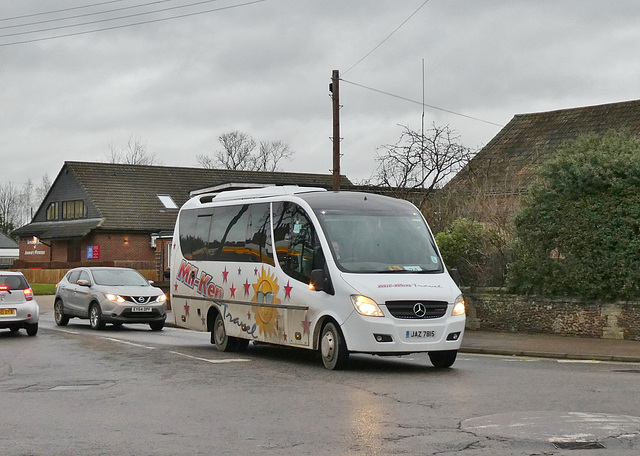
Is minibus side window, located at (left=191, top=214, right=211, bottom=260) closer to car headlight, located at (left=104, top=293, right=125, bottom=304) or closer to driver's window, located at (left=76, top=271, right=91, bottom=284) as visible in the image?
car headlight, located at (left=104, top=293, right=125, bottom=304)

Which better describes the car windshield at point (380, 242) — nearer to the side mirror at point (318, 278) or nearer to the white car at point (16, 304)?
the side mirror at point (318, 278)

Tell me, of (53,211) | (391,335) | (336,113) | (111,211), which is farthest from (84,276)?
(53,211)

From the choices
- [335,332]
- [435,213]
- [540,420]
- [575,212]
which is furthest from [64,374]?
[435,213]

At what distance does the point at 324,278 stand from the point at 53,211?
191 feet

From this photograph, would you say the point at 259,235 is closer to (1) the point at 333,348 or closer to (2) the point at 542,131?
(1) the point at 333,348

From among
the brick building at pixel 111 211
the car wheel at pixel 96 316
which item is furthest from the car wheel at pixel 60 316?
the brick building at pixel 111 211

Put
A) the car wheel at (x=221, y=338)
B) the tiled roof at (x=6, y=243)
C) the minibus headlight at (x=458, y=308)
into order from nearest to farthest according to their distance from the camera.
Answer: the minibus headlight at (x=458, y=308) < the car wheel at (x=221, y=338) < the tiled roof at (x=6, y=243)

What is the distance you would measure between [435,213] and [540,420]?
18852 millimetres

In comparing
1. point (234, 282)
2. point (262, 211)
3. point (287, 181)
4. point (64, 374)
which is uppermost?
point (287, 181)

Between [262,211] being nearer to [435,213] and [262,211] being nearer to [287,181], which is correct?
[435,213]

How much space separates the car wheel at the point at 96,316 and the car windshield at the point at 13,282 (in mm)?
3099

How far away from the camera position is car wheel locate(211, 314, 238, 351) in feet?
61.9

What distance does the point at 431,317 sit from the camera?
15125 mm

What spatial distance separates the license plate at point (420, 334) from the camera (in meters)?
14.9
